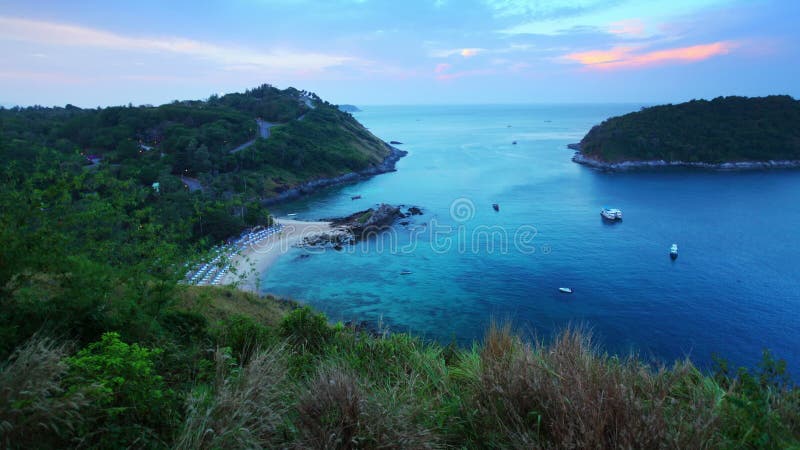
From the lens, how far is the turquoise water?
19172 millimetres

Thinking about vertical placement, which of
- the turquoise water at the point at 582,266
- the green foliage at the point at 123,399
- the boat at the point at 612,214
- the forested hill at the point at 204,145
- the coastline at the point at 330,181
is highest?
the forested hill at the point at 204,145

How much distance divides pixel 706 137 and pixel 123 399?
7494 centimetres

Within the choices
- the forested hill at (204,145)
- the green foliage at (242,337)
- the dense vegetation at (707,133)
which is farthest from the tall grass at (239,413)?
the dense vegetation at (707,133)

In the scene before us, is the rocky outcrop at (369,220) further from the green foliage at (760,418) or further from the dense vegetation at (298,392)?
the green foliage at (760,418)

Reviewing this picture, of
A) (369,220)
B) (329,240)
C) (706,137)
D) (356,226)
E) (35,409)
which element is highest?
(706,137)

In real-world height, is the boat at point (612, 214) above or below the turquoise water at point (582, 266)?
above

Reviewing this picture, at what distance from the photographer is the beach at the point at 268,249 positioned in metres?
23.8

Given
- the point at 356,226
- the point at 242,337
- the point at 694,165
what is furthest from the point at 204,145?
the point at 694,165

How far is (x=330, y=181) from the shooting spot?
5050cm

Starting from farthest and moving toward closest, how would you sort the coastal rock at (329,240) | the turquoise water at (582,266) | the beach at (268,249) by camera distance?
the coastal rock at (329,240)
the beach at (268,249)
the turquoise water at (582,266)

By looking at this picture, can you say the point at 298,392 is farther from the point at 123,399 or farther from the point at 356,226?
the point at 356,226

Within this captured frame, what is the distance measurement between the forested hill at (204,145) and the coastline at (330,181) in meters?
0.88

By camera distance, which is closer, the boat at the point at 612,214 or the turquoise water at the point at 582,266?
the turquoise water at the point at 582,266

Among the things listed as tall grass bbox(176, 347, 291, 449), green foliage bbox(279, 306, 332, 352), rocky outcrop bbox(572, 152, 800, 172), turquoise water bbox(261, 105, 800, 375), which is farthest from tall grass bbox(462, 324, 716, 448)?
rocky outcrop bbox(572, 152, 800, 172)
